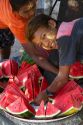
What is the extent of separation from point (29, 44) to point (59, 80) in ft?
1.82

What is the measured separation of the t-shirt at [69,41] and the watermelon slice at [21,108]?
1.30 ft

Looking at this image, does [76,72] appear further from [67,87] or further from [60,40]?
[60,40]

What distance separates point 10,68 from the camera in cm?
294

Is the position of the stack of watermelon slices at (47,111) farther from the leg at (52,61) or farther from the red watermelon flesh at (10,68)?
the red watermelon flesh at (10,68)

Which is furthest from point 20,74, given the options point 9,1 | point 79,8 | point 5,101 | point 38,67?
point 79,8

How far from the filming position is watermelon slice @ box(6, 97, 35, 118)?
2.41m

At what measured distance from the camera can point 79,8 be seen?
3.86m

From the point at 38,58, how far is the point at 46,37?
57 centimetres

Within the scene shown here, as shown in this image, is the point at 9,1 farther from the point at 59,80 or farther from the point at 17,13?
the point at 59,80

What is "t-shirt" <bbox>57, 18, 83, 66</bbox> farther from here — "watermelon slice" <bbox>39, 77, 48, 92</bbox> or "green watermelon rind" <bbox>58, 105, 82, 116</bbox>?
"watermelon slice" <bbox>39, 77, 48, 92</bbox>

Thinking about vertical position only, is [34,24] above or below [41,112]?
above

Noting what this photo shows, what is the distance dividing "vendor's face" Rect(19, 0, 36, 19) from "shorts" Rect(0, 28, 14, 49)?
0.70 meters

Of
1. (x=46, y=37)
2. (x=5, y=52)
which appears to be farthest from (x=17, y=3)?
(x=5, y=52)

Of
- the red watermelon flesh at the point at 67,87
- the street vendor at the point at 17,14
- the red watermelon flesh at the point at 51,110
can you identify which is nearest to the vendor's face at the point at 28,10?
the street vendor at the point at 17,14
